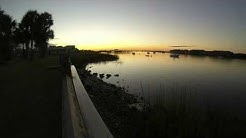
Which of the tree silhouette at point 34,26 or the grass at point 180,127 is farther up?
the tree silhouette at point 34,26

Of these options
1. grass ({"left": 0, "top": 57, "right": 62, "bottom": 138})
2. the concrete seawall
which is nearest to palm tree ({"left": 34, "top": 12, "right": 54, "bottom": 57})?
grass ({"left": 0, "top": 57, "right": 62, "bottom": 138})

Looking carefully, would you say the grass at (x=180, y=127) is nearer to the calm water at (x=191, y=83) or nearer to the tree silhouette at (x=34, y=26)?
the calm water at (x=191, y=83)

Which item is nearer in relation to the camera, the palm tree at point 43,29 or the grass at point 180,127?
the grass at point 180,127

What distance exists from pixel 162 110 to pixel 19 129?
5.24 meters

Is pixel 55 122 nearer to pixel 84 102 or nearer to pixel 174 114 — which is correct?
pixel 84 102

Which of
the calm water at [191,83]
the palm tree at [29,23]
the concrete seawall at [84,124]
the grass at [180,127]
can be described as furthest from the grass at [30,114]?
the palm tree at [29,23]

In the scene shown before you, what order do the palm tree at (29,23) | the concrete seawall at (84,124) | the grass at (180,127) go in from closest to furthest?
the concrete seawall at (84,124), the grass at (180,127), the palm tree at (29,23)

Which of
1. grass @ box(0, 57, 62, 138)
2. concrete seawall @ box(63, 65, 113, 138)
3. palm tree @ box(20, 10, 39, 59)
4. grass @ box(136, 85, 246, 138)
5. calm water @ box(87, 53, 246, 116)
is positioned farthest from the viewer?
palm tree @ box(20, 10, 39, 59)

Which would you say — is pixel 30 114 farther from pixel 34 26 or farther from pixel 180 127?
pixel 34 26

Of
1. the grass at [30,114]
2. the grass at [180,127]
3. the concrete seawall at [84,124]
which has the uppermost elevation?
the concrete seawall at [84,124]

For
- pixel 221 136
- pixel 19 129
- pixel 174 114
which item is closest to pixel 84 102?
pixel 19 129

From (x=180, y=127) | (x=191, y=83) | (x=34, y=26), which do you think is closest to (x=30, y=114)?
(x=180, y=127)

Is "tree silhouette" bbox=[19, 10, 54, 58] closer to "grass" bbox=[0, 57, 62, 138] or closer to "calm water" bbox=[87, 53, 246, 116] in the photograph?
"calm water" bbox=[87, 53, 246, 116]

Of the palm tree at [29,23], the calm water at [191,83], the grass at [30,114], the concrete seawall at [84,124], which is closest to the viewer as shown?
the concrete seawall at [84,124]
